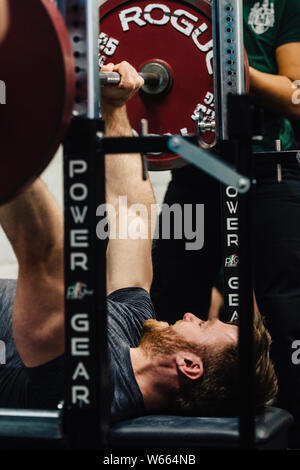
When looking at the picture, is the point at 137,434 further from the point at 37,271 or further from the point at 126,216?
the point at 126,216

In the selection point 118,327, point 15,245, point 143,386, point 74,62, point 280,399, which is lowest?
point 280,399

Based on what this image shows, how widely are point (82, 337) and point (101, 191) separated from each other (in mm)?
301

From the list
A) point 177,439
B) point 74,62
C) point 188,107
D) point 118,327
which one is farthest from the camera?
point 188,107

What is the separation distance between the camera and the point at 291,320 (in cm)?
255

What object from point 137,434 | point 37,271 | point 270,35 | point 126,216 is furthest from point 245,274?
point 270,35

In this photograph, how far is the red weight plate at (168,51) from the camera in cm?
246

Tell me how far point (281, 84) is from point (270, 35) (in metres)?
0.19

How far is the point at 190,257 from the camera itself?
9.57ft

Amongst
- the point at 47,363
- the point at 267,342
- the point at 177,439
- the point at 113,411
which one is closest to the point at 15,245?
the point at 47,363

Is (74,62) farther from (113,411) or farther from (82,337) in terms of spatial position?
(113,411)

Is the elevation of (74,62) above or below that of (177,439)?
above

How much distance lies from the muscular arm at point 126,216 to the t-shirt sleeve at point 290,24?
0.63 metres

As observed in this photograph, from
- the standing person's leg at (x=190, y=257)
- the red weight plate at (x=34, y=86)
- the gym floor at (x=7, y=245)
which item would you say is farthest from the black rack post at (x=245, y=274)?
the gym floor at (x=7, y=245)

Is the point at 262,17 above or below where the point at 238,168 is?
above
